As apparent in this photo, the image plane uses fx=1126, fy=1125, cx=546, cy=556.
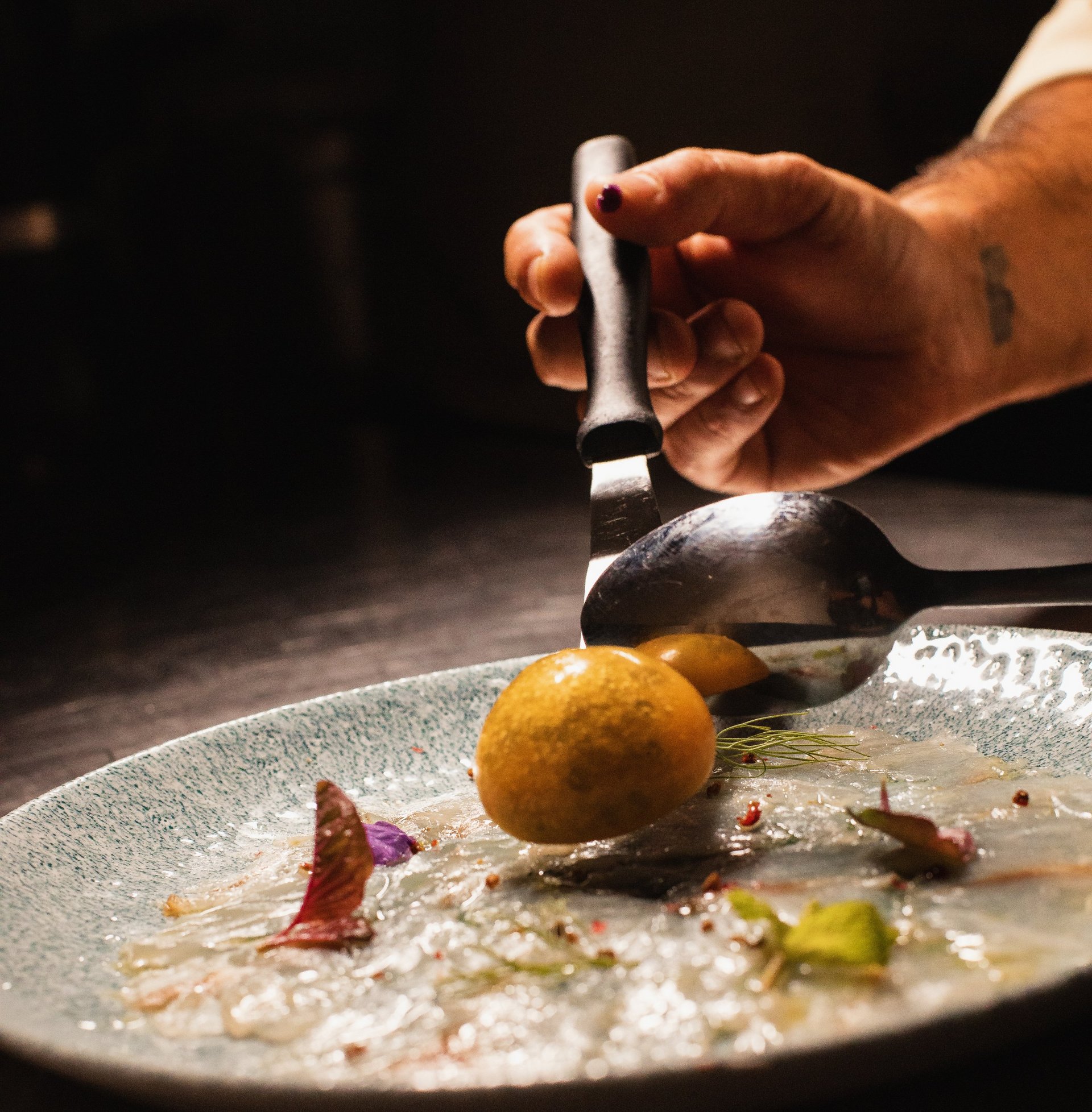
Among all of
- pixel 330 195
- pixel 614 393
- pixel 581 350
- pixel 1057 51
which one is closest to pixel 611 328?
pixel 614 393

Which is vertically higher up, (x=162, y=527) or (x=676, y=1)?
(x=676, y=1)

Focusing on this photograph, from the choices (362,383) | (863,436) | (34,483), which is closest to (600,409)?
(863,436)

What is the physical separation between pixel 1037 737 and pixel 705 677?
276mm

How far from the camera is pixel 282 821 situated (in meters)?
0.93

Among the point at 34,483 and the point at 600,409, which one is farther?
the point at 34,483

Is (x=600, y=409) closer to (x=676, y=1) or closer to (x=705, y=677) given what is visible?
(x=705, y=677)

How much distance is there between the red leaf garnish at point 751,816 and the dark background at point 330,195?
207 centimetres

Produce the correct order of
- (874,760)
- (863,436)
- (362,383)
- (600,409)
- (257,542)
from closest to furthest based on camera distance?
(874,760) < (600,409) < (863,436) < (257,542) < (362,383)

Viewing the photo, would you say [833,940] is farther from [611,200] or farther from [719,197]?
[719,197]

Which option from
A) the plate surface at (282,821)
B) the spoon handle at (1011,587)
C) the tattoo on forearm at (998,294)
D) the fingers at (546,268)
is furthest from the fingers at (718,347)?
the spoon handle at (1011,587)

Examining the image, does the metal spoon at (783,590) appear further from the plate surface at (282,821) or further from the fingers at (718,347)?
the fingers at (718,347)

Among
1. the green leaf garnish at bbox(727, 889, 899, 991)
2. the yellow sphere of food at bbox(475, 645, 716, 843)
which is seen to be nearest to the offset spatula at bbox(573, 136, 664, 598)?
the yellow sphere of food at bbox(475, 645, 716, 843)

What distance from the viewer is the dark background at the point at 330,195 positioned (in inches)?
135

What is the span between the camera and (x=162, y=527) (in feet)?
9.32
